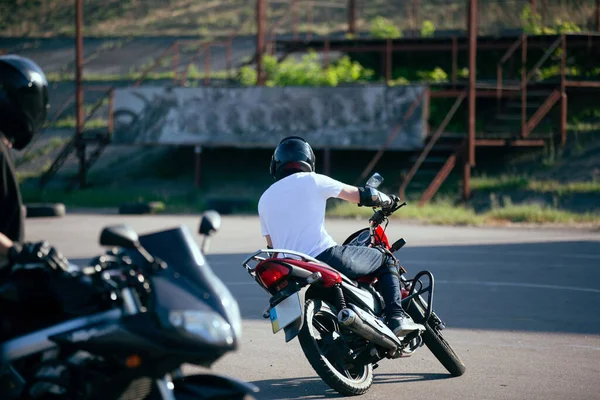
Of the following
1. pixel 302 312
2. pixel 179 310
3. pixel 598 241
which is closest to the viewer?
pixel 179 310

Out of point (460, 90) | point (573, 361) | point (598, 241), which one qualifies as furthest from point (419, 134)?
point (573, 361)

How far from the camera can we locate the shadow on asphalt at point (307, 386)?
6.97 m

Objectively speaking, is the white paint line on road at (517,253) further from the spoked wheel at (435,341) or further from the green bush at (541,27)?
the green bush at (541,27)

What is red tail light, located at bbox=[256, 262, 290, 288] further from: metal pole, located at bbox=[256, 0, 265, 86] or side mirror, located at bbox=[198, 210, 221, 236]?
metal pole, located at bbox=[256, 0, 265, 86]

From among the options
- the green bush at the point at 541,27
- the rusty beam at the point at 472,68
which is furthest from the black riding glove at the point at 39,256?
the green bush at the point at 541,27

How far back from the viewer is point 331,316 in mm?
6793

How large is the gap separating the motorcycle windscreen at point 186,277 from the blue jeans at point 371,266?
2.55m

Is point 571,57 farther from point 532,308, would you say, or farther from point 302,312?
point 302,312

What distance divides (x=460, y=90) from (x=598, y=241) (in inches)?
436

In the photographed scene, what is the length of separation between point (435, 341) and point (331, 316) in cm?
101

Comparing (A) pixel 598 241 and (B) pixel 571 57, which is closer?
(A) pixel 598 241

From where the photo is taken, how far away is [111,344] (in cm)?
414

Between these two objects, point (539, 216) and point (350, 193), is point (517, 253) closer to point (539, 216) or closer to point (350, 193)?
point (539, 216)

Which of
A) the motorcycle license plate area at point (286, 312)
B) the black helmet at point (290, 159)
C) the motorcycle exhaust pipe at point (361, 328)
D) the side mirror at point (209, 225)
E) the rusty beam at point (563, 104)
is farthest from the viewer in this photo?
the rusty beam at point (563, 104)
